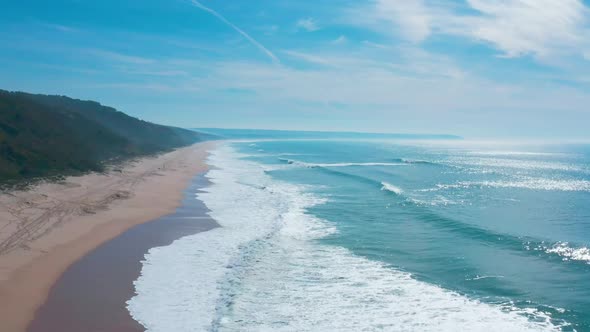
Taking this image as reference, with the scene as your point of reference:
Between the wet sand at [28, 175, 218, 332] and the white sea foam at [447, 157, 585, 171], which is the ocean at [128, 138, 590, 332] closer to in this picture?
the wet sand at [28, 175, 218, 332]

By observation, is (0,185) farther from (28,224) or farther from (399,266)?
(399,266)

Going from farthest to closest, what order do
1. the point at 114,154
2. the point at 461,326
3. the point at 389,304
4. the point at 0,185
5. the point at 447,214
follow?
1. the point at 114,154
2. the point at 447,214
3. the point at 0,185
4. the point at 389,304
5. the point at 461,326

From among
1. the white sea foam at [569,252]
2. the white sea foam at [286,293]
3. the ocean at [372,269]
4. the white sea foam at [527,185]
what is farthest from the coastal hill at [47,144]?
the white sea foam at [527,185]

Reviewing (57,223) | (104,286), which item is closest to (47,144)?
(57,223)

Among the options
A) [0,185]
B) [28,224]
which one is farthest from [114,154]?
[28,224]

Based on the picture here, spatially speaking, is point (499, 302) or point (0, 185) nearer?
point (499, 302)

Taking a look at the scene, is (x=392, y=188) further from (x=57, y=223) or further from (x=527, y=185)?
(x=57, y=223)

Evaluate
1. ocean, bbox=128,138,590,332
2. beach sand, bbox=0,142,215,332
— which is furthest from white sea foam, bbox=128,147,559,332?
beach sand, bbox=0,142,215,332
